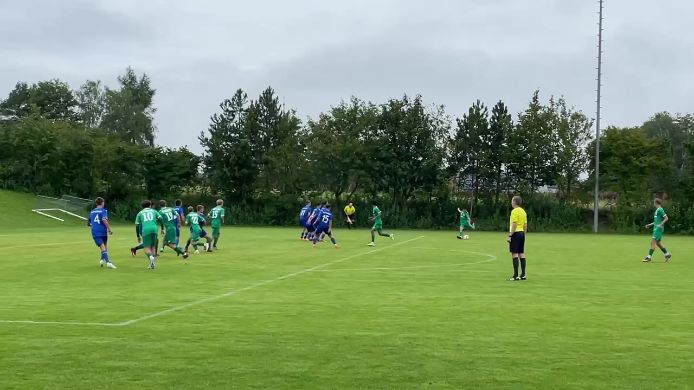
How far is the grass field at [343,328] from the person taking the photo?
24.1 ft

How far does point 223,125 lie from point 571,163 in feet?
103

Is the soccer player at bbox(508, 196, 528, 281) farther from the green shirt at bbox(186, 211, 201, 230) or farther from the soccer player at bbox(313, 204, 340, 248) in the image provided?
the soccer player at bbox(313, 204, 340, 248)

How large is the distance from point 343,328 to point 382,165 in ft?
176

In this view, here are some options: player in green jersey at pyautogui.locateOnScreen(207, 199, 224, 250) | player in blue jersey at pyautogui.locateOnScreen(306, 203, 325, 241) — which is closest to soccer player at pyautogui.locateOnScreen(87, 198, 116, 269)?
player in green jersey at pyautogui.locateOnScreen(207, 199, 224, 250)

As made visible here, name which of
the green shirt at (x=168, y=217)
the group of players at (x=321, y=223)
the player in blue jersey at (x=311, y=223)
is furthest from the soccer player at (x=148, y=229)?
the player in blue jersey at (x=311, y=223)

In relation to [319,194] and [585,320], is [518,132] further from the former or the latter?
[585,320]

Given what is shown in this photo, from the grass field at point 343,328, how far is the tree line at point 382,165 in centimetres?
4299

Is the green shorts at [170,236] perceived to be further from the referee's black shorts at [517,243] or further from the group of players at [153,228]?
the referee's black shorts at [517,243]

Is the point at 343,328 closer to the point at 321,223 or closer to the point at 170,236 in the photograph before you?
the point at 170,236

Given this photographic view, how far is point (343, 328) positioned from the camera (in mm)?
10109

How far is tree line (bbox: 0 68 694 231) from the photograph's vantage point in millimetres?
60594

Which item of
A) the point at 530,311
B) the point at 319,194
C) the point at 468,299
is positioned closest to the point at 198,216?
the point at 468,299

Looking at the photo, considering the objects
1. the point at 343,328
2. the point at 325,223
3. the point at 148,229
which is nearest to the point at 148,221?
the point at 148,229

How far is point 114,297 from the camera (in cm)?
1355
